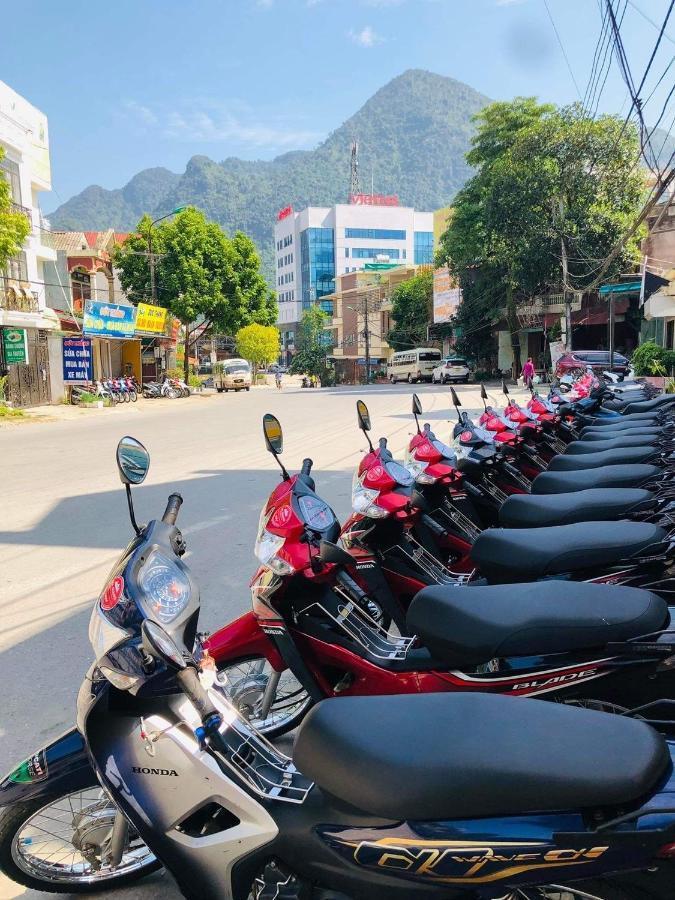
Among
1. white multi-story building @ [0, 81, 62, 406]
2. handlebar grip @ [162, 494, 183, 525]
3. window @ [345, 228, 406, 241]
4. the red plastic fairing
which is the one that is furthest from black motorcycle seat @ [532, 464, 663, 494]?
window @ [345, 228, 406, 241]

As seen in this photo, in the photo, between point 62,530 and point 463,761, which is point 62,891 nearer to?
point 463,761

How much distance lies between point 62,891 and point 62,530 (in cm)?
473

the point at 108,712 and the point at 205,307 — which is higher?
the point at 205,307

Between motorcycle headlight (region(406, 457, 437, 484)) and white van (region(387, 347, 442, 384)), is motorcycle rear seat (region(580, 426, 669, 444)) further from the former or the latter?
white van (region(387, 347, 442, 384))

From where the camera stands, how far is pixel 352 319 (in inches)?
2601

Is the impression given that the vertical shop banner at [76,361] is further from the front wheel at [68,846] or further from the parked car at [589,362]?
the front wheel at [68,846]

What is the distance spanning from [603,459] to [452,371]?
108 ft

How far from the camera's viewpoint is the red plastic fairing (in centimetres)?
264

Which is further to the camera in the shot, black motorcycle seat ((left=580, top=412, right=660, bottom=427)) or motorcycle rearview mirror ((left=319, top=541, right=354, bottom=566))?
black motorcycle seat ((left=580, top=412, right=660, bottom=427))

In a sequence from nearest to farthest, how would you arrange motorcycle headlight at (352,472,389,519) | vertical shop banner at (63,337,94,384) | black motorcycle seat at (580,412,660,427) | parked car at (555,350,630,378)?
motorcycle headlight at (352,472,389,519) → black motorcycle seat at (580,412,660,427) → parked car at (555,350,630,378) → vertical shop banner at (63,337,94,384)

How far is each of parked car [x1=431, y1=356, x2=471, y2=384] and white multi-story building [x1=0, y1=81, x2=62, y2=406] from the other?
1955 cm

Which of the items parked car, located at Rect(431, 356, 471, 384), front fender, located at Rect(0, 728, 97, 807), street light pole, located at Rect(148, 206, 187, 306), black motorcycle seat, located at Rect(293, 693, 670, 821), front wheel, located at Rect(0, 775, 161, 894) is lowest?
front wheel, located at Rect(0, 775, 161, 894)

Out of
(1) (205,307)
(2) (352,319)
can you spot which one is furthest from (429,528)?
(2) (352,319)

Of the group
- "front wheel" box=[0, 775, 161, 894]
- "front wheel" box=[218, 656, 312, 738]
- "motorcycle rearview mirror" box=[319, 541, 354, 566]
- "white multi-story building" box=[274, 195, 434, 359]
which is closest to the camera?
"front wheel" box=[0, 775, 161, 894]
